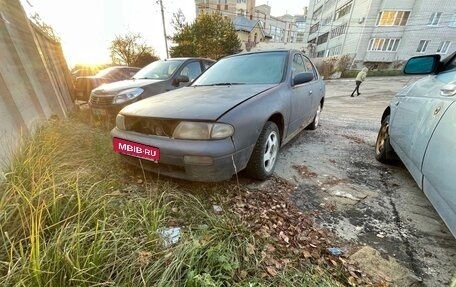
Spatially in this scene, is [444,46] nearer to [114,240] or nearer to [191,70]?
[191,70]

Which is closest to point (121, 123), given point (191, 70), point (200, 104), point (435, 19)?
point (200, 104)

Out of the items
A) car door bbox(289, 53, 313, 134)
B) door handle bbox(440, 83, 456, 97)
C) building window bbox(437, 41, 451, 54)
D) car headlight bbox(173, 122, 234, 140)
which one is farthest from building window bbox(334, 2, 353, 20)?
car headlight bbox(173, 122, 234, 140)

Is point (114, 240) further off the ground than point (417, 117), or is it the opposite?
point (417, 117)

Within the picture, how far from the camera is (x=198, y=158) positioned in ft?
5.98

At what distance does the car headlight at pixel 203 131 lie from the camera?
72.9 inches

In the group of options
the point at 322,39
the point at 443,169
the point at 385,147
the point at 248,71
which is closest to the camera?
the point at 443,169

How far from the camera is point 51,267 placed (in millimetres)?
1134

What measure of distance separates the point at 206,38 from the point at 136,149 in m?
22.1

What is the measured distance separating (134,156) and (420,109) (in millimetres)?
2810

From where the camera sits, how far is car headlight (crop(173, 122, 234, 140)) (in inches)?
72.9

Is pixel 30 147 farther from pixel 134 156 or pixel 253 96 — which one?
pixel 253 96

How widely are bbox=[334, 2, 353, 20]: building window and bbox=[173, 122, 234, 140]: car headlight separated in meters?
35.9

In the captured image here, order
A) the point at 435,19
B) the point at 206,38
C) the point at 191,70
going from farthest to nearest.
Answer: the point at 435,19 → the point at 206,38 → the point at 191,70

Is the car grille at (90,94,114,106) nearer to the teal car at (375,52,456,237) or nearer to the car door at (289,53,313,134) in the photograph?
the car door at (289,53,313,134)
